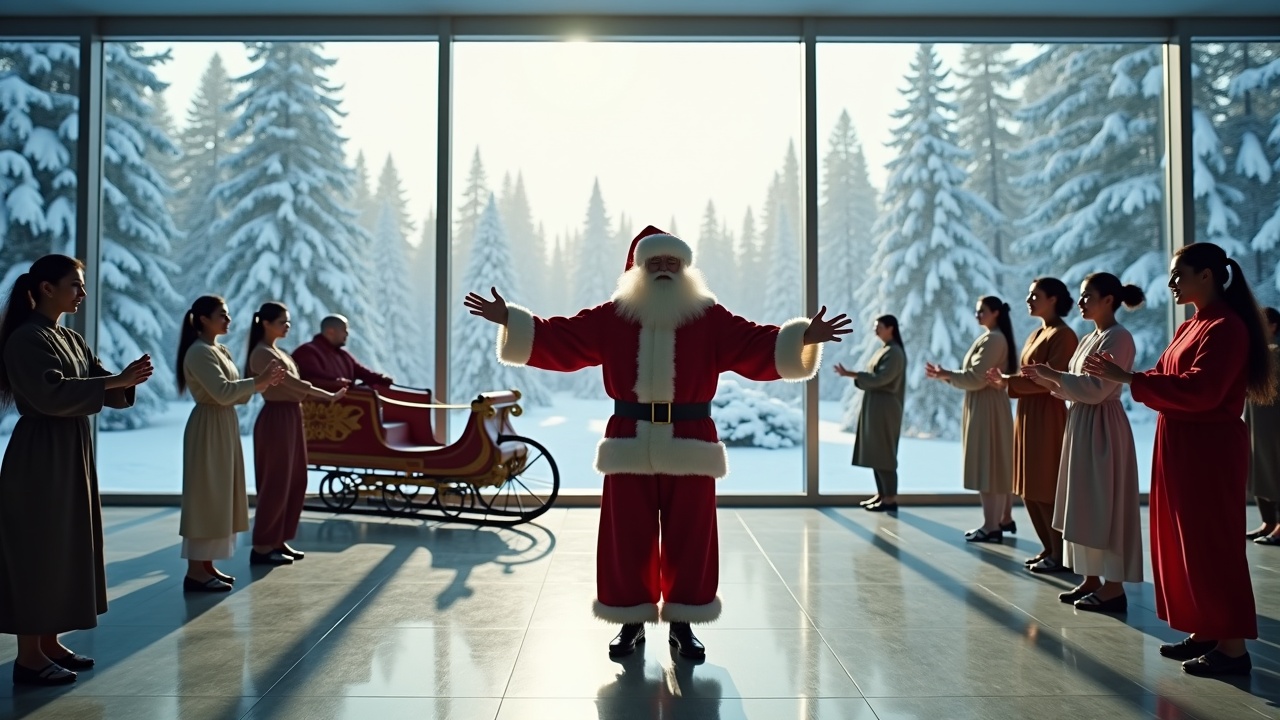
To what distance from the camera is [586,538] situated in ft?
17.8

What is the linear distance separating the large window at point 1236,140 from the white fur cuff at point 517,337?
664cm

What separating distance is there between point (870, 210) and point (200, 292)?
24.8 ft

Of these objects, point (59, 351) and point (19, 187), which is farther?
point (19, 187)

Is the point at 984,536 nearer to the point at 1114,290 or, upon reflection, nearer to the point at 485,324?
the point at 1114,290

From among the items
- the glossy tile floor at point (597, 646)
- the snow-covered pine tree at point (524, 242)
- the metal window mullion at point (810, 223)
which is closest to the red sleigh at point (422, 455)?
the glossy tile floor at point (597, 646)

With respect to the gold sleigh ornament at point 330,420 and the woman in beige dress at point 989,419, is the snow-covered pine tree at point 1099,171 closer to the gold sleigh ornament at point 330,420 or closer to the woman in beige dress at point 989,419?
the woman in beige dress at point 989,419

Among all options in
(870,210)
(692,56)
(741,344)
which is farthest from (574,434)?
(741,344)

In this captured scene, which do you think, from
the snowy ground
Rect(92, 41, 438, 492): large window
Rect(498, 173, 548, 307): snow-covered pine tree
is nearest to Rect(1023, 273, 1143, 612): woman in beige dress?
the snowy ground

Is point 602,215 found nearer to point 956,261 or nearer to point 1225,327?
point 956,261

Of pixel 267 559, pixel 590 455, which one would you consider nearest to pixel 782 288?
pixel 590 455

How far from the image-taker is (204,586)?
407 cm

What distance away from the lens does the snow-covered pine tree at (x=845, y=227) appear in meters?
9.66

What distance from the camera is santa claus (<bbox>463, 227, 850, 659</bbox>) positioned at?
10.1 ft

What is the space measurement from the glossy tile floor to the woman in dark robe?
255 millimetres
